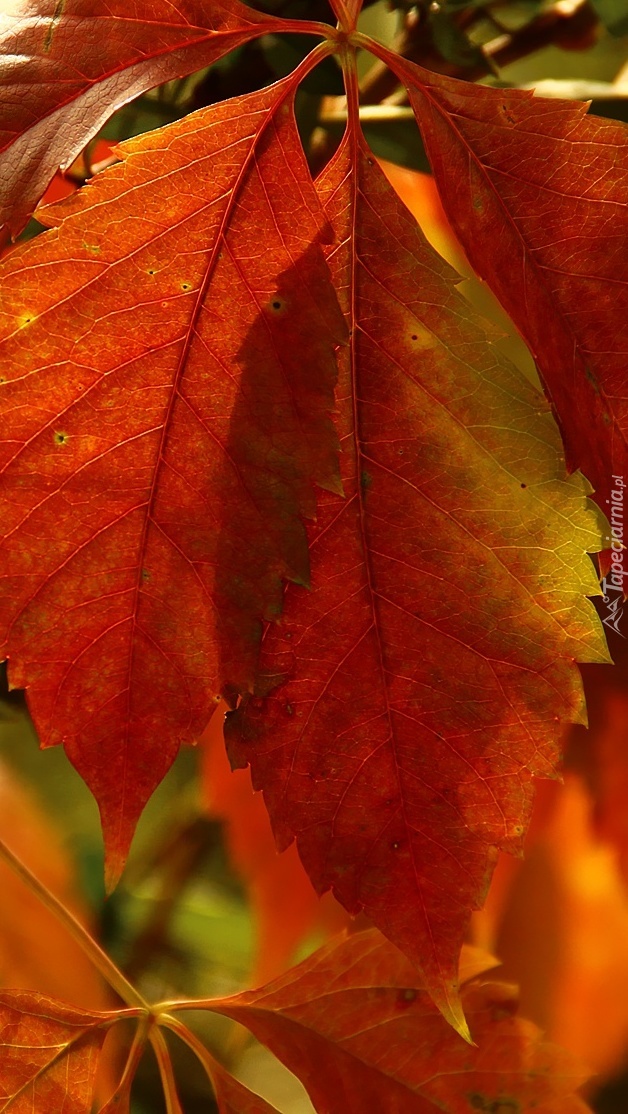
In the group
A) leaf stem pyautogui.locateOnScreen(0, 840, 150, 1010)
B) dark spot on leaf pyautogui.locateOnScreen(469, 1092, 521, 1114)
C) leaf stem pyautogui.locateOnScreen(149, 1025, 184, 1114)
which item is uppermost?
leaf stem pyautogui.locateOnScreen(0, 840, 150, 1010)

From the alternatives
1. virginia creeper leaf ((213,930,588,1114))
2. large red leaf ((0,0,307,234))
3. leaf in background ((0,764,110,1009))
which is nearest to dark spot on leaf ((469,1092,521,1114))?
virginia creeper leaf ((213,930,588,1114))

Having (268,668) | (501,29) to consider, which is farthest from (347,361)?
(501,29)

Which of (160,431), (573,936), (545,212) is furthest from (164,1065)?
(545,212)

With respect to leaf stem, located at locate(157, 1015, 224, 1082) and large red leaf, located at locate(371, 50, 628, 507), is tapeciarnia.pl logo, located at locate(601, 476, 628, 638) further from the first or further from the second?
leaf stem, located at locate(157, 1015, 224, 1082)

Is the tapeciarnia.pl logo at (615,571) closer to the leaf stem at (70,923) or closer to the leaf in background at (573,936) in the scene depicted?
the leaf in background at (573,936)

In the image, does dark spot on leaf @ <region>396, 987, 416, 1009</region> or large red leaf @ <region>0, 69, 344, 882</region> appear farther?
dark spot on leaf @ <region>396, 987, 416, 1009</region>

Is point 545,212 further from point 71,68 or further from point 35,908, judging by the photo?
point 35,908

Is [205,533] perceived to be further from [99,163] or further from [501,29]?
[501,29]
